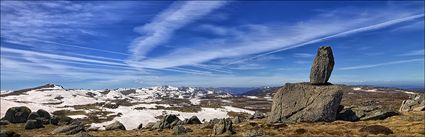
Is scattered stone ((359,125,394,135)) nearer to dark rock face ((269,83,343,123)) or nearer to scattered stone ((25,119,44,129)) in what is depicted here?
dark rock face ((269,83,343,123))

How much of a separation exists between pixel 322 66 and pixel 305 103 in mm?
7332

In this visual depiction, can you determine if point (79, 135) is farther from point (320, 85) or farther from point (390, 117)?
point (390, 117)

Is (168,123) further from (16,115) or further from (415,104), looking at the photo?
(415,104)

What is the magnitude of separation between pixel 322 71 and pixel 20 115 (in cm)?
7336

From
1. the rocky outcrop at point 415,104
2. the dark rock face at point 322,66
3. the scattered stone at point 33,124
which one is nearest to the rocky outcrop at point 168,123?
the dark rock face at point 322,66

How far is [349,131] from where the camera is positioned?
42312mm

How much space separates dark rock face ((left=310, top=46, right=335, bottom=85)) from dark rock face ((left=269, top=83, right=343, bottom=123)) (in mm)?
1888

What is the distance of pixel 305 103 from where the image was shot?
53312 mm

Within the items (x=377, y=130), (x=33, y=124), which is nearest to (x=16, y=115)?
(x=33, y=124)

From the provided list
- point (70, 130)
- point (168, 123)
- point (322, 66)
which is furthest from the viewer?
point (168, 123)

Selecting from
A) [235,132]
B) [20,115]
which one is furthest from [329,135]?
[20,115]

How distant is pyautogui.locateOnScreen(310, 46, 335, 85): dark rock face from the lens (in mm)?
55750

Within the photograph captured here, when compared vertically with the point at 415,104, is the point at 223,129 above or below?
below

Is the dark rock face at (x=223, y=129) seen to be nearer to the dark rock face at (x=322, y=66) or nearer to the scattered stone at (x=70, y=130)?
the dark rock face at (x=322, y=66)
